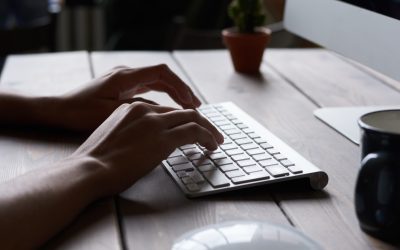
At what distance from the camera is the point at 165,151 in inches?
32.8

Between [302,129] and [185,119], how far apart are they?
0.26 m

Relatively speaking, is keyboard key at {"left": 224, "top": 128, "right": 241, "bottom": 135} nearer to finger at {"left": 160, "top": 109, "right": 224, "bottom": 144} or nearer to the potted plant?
finger at {"left": 160, "top": 109, "right": 224, "bottom": 144}

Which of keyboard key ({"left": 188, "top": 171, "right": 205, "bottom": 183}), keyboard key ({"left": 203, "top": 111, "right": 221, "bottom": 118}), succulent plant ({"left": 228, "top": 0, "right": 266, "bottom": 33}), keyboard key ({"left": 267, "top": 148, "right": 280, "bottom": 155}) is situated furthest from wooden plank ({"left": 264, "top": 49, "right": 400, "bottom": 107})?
keyboard key ({"left": 188, "top": 171, "right": 205, "bottom": 183})

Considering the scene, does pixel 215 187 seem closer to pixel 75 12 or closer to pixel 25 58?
pixel 25 58

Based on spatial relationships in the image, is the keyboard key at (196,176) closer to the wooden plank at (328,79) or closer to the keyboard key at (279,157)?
the keyboard key at (279,157)

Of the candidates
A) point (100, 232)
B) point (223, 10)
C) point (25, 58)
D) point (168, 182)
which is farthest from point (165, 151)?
point (223, 10)

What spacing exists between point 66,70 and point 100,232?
792 millimetres

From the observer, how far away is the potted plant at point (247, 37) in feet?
4.64

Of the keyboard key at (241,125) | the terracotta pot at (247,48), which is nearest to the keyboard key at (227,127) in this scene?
the keyboard key at (241,125)

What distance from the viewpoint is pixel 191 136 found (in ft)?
2.82

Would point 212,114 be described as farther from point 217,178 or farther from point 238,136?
point 217,178

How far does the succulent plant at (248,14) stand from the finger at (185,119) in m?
0.56

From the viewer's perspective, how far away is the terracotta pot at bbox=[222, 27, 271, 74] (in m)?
1.41

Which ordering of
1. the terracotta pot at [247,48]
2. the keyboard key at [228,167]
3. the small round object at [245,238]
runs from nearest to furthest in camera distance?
the small round object at [245,238], the keyboard key at [228,167], the terracotta pot at [247,48]
